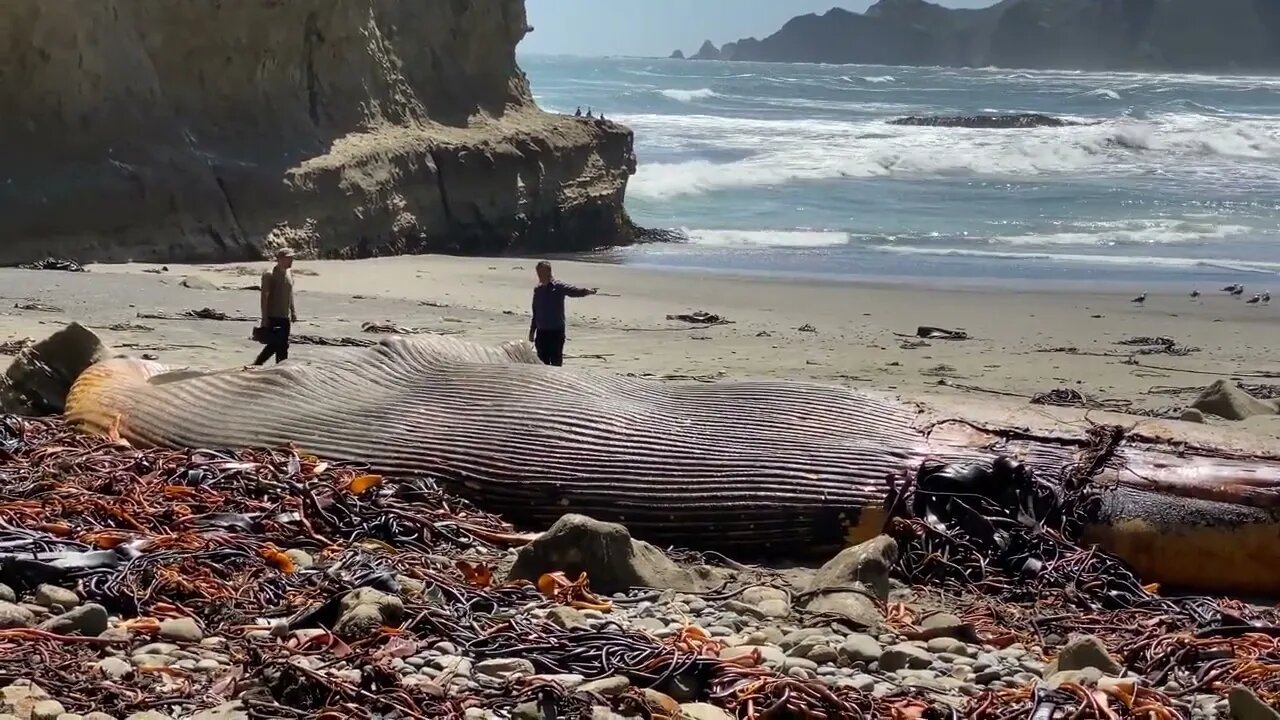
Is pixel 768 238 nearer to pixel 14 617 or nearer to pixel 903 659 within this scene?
pixel 903 659

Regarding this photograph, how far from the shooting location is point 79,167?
19.2 metres

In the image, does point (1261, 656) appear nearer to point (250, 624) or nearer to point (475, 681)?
point (475, 681)

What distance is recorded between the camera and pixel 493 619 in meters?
5.46

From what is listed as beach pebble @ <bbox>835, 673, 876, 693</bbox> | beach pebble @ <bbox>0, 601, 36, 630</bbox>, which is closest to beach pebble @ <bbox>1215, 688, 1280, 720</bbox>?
beach pebble @ <bbox>835, 673, 876, 693</bbox>

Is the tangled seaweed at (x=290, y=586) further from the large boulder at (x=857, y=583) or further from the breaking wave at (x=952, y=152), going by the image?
the breaking wave at (x=952, y=152)

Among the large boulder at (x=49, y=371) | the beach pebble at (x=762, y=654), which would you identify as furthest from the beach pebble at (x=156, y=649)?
the large boulder at (x=49, y=371)

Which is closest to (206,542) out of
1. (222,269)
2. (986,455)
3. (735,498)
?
(735,498)

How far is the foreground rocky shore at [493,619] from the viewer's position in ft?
15.1

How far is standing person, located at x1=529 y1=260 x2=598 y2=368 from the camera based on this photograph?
11484 millimetres

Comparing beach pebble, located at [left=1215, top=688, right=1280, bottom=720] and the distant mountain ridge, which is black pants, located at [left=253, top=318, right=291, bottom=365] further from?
Result: the distant mountain ridge

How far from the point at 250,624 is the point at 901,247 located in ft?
74.0

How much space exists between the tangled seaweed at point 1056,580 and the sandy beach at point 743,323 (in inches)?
79.4

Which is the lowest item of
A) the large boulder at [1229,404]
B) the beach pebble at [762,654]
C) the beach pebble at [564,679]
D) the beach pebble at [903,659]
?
the beach pebble at [903,659]

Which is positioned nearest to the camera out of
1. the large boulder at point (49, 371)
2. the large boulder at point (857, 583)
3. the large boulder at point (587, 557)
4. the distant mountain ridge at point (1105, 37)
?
the large boulder at point (857, 583)
